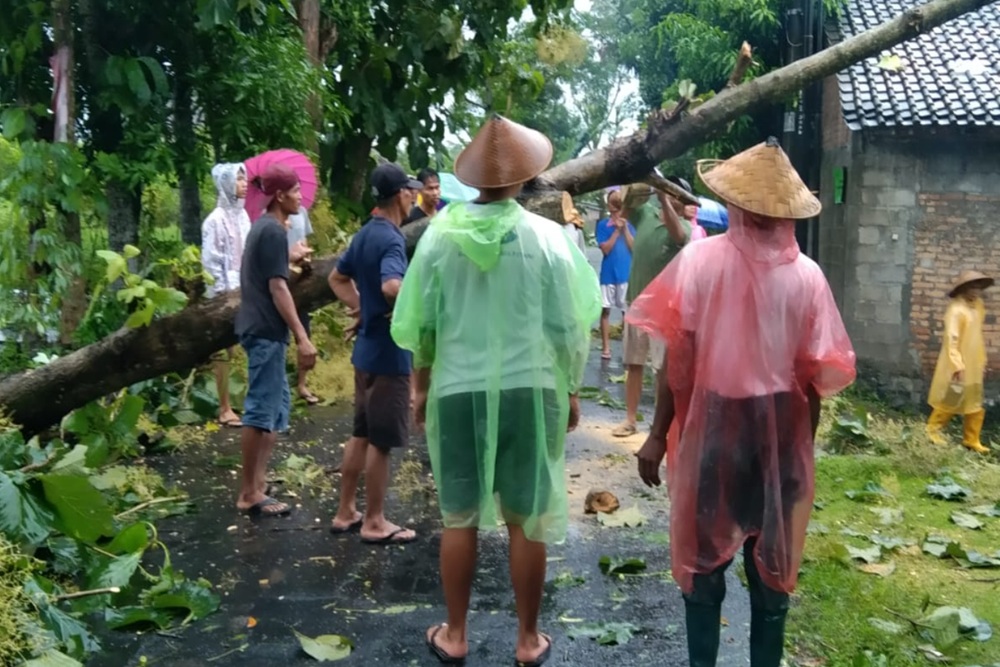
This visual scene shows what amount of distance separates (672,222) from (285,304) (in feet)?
9.19

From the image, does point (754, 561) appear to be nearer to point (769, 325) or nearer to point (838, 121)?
point (769, 325)

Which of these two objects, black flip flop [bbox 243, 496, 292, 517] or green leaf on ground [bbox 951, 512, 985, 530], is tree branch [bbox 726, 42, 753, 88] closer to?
green leaf on ground [bbox 951, 512, 985, 530]

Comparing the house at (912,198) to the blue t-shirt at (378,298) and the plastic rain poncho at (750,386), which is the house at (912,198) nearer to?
the blue t-shirt at (378,298)

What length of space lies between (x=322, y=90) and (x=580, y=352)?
6166 mm

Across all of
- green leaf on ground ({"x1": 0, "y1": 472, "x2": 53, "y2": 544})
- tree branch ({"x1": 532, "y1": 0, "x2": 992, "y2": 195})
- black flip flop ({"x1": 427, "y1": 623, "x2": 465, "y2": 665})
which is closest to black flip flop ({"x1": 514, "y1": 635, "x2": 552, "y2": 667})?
black flip flop ({"x1": 427, "y1": 623, "x2": 465, "y2": 665})

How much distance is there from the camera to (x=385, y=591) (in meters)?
4.52

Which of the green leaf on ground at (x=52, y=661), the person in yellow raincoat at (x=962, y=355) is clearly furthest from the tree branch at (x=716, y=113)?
the person in yellow raincoat at (x=962, y=355)

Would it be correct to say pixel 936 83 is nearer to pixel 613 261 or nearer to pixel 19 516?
pixel 613 261

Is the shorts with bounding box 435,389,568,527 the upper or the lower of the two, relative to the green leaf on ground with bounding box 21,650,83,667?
upper

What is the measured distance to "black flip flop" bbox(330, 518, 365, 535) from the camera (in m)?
5.30

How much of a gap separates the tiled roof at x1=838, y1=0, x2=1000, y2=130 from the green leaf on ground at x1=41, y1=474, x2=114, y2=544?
11499 millimetres

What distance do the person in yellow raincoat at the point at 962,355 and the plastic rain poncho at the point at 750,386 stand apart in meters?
6.34

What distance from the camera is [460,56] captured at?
9609 millimetres

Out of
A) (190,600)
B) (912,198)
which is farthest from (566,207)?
(912,198)
